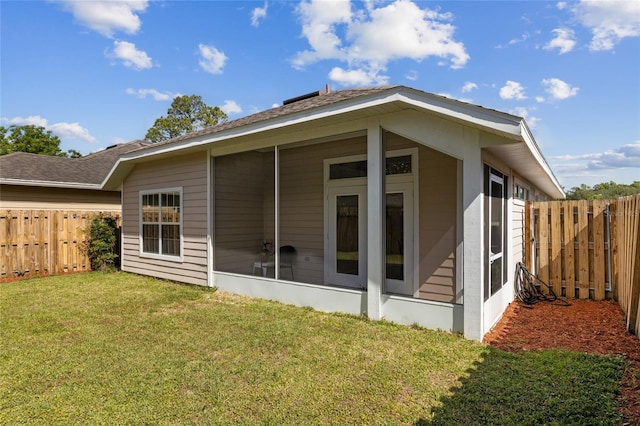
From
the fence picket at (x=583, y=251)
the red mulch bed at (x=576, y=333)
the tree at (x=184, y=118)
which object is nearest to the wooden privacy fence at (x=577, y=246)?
the fence picket at (x=583, y=251)

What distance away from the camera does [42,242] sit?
8695 millimetres

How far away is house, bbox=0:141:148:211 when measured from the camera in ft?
30.4

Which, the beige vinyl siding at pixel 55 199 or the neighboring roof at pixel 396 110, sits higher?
the neighboring roof at pixel 396 110

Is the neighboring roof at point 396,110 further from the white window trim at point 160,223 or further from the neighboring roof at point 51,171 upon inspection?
the neighboring roof at point 51,171

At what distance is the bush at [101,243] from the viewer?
9375 mm

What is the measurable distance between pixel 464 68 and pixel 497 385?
8301 mm

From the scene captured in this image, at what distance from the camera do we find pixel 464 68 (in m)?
8.92

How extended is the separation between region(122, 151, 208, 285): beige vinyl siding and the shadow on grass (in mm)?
5609

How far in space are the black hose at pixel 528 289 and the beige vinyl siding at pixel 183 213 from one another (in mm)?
6148

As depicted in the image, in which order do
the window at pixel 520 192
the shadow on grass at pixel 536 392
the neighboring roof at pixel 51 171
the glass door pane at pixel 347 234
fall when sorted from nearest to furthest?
the shadow on grass at pixel 536 392, the glass door pane at pixel 347 234, the window at pixel 520 192, the neighboring roof at pixel 51 171

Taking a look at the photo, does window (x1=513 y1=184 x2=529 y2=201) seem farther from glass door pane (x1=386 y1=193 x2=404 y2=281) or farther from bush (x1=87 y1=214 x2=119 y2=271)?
bush (x1=87 y1=214 x2=119 y2=271)

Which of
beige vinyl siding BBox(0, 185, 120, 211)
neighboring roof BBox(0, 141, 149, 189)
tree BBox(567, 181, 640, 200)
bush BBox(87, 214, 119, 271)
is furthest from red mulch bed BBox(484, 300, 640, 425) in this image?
tree BBox(567, 181, 640, 200)

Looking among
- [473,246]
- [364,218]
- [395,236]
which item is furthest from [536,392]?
[364,218]

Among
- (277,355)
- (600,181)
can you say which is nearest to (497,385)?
(277,355)
